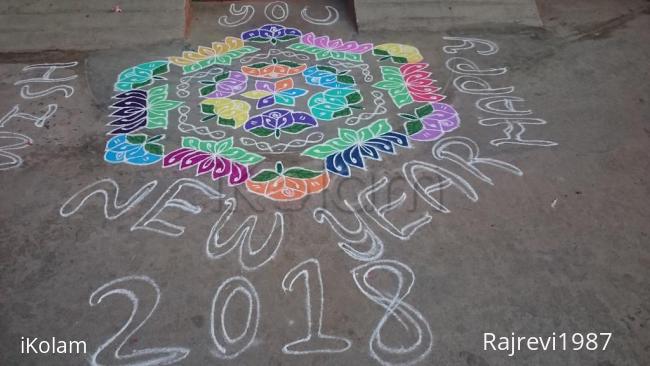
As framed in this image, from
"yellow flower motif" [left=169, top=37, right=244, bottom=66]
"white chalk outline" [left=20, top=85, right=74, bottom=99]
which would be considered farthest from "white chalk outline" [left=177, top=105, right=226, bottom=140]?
"white chalk outline" [left=20, top=85, right=74, bottom=99]

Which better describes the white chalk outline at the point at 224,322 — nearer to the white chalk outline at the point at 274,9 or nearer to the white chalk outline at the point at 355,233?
the white chalk outline at the point at 355,233

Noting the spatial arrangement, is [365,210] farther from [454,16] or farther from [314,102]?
[454,16]

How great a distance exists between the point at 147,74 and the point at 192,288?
3828 mm

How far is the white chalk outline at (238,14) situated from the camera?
7.96 meters

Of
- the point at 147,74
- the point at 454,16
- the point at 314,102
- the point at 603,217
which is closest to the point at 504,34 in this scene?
the point at 454,16

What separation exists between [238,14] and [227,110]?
294 cm

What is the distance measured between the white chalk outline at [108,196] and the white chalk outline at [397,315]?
211 centimetres

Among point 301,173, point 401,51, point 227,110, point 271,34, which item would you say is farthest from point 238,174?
point 271,34

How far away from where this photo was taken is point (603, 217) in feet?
14.1

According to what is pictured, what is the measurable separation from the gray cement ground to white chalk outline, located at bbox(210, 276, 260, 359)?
1.7 inches

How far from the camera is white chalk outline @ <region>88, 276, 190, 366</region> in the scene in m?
3.36

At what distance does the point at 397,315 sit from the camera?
3.60m

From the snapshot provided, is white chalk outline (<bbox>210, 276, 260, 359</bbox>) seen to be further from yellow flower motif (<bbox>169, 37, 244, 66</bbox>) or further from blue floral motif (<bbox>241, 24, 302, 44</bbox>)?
blue floral motif (<bbox>241, 24, 302, 44</bbox>)

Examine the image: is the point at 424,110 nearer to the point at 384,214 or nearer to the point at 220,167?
the point at 384,214
